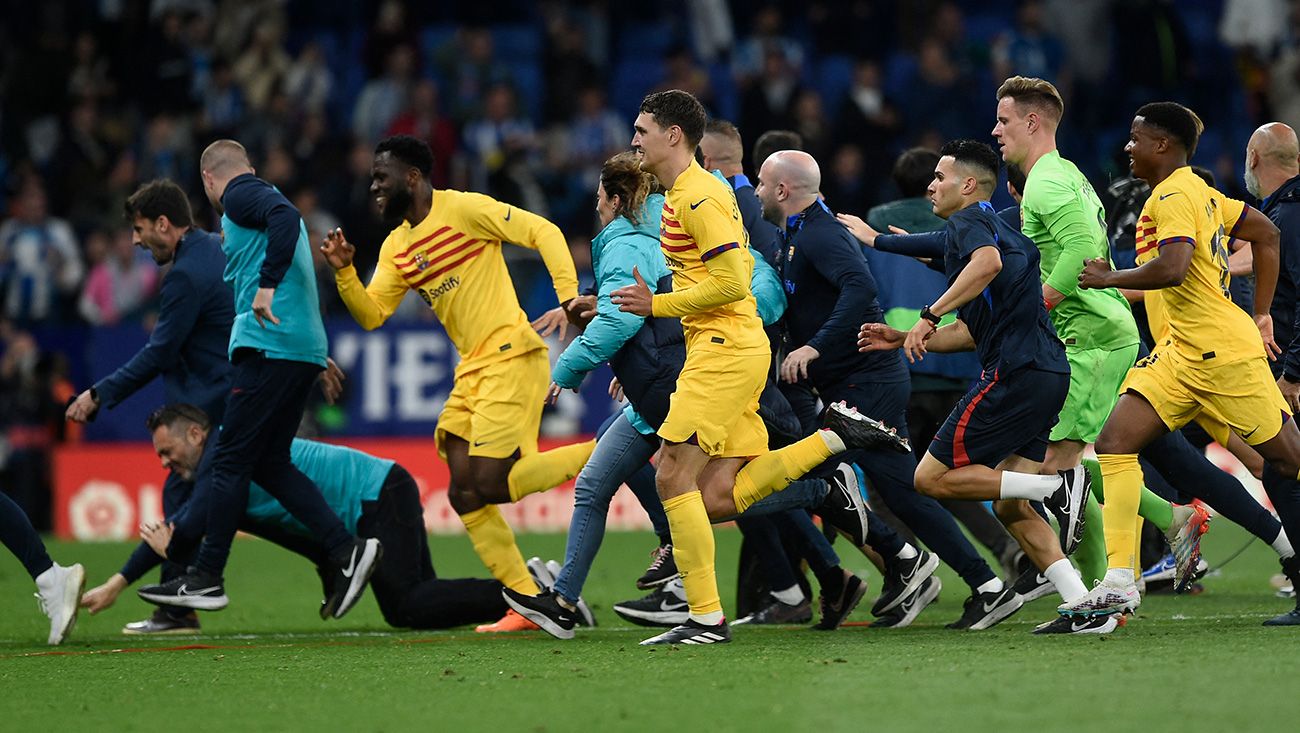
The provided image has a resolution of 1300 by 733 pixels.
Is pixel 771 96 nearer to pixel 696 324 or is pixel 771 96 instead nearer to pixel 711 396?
pixel 696 324

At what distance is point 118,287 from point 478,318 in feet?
31.0

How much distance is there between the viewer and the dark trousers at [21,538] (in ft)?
27.4

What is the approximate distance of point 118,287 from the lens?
17.0m

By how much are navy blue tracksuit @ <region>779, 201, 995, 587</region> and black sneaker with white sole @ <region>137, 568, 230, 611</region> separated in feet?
10.2

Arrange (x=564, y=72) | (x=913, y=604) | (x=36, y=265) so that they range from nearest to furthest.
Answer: (x=913, y=604), (x=36, y=265), (x=564, y=72)

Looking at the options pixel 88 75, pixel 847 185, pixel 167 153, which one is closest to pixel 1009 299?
pixel 847 185

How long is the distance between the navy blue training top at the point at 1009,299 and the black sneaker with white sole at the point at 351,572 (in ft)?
10.4

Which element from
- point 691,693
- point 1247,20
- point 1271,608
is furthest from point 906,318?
point 1247,20

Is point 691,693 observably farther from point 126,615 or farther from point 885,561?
point 126,615

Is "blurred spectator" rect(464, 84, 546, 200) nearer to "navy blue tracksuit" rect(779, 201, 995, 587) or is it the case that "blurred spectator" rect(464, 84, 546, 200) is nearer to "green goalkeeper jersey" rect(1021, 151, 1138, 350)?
"navy blue tracksuit" rect(779, 201, 995, 587)

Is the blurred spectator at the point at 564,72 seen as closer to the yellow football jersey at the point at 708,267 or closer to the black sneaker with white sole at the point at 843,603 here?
the black sneaker with white sole at the point at 843,603

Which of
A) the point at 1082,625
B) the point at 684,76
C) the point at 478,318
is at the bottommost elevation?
the point at 1082,625

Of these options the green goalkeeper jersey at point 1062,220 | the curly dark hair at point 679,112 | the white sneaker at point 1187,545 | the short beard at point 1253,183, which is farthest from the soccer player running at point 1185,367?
the curly dark hair at point 679,112

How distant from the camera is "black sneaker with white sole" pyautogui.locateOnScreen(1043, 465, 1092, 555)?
7.55m
